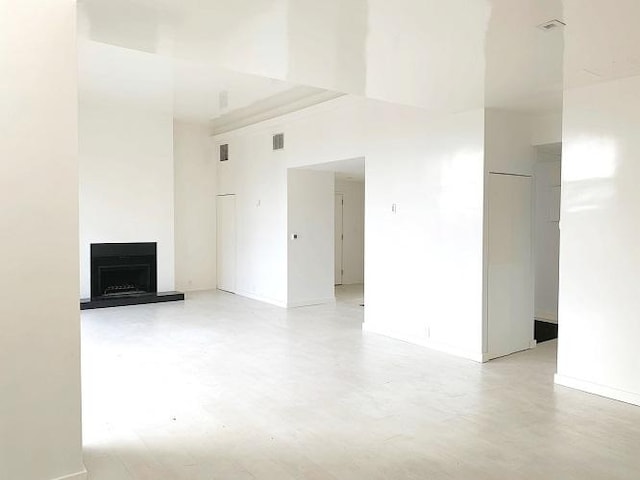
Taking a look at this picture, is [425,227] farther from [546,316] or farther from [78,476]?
[78,476]

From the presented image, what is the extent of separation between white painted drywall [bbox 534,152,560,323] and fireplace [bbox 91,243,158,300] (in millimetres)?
6518

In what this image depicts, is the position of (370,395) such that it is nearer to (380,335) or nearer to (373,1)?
(380,335)

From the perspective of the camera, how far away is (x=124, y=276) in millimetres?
8727

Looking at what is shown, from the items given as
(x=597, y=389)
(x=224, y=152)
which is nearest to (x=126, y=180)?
(x=224, y=152)

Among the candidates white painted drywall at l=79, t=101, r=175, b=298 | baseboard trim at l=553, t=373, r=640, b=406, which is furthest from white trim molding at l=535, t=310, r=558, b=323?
white painted drywall at l=79, t=101, r=175, b=298

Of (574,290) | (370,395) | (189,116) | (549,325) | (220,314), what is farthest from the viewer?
(189,116)

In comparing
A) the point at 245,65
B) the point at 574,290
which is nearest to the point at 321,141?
the point at 245,65

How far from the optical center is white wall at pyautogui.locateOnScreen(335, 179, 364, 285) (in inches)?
442

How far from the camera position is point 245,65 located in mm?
3787

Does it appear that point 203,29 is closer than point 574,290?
Yes

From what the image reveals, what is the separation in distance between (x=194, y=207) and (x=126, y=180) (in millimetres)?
1630

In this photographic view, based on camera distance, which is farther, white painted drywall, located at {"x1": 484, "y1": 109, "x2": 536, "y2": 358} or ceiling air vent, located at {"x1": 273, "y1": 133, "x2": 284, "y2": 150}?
ceiling air vent, located at {"x1": 273, "y1": 133, "x2": 284, "y2": 150}

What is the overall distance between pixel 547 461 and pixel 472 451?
1.46 feet

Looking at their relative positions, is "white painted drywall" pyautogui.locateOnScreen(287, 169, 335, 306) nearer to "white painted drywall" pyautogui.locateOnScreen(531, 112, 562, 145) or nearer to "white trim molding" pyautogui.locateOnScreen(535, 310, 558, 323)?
"white trim molding" pyautogui.locateOnScreen(535, 310, 558, 323)
